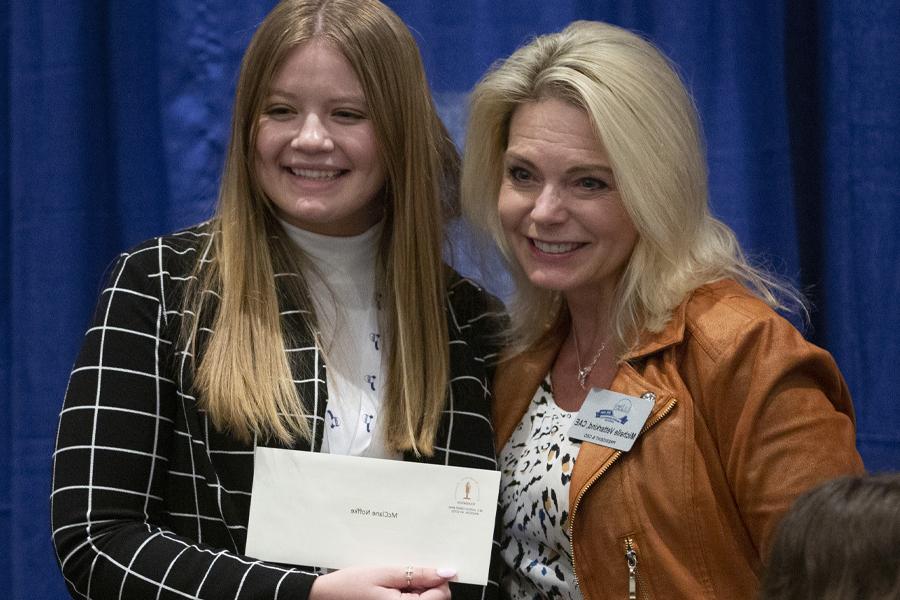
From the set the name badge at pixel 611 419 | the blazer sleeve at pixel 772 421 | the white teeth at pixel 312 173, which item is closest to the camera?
the blazer sleeve at pixel 772 421

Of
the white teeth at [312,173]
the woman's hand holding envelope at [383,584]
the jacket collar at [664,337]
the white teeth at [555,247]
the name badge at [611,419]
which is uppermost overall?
the white teeth at [312,173]

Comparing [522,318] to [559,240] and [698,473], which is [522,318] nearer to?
[559,240]

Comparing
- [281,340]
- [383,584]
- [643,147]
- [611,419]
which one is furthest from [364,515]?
[643,147]

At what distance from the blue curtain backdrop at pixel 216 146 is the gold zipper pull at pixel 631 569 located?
0.92 metres

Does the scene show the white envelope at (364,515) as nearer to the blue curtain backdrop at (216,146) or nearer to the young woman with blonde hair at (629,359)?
the young woman with blonde hair at (629,359)

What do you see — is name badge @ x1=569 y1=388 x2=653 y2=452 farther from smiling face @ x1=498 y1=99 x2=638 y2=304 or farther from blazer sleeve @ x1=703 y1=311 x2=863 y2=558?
smiling face @ x1=498 y1=99 x2=638 y2=304

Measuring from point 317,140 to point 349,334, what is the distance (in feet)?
1.11

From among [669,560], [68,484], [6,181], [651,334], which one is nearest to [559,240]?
[651,334]

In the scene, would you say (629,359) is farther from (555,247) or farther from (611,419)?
(555,247)

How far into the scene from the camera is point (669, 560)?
5.86ft

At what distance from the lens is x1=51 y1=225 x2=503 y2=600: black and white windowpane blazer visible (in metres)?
1.75

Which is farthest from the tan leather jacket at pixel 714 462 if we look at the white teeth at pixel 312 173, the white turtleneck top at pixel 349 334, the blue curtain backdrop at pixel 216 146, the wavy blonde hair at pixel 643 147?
the blue curtain backdrop at pixel 216 146

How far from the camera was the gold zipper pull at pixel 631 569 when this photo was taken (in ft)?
5.93

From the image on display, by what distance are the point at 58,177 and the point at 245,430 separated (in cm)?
118
